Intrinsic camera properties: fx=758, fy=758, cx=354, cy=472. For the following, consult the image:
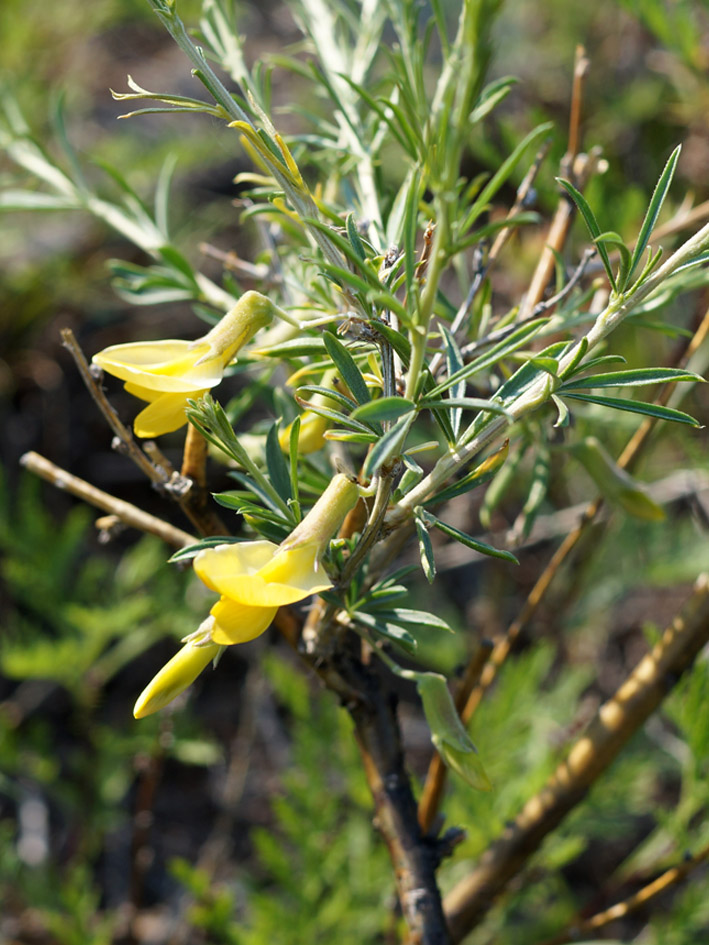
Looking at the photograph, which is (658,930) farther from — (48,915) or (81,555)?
(81,555)

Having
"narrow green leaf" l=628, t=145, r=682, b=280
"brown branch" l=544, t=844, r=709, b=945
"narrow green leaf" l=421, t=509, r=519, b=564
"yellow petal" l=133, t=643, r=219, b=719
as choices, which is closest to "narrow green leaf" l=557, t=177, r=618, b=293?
"narrow green leaf" l=628, t=145, r=682, b=280

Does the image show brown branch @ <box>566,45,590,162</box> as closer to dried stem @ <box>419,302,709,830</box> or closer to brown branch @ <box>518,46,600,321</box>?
brown branch @ <box>518,46,600,321</box>

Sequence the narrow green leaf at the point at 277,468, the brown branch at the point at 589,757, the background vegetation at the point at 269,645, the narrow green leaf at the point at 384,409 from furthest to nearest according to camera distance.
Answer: the background vegetation at the point at 269,645 < the brown branch at the point at 589,757 < the narrow green leaf at the point at 277,468 < the narrow green leaf at the point at 384,409

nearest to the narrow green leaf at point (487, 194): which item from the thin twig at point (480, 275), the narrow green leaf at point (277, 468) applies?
the thin twig at point (480, 275)

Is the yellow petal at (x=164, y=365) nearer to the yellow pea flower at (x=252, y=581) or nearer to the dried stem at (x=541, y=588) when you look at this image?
the yellow pea flower at (x=252, y=581)

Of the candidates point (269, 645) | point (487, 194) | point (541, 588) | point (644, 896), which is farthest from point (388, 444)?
point (269, 645)

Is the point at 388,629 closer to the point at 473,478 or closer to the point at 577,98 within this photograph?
the point at 473,478
